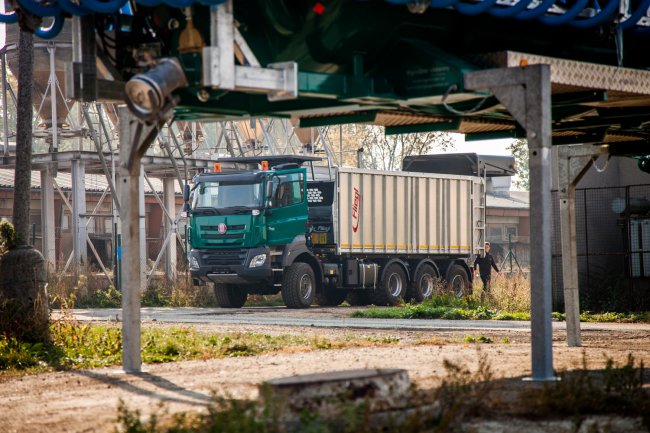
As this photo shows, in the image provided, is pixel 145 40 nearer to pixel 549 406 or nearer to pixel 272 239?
pixel 549 406

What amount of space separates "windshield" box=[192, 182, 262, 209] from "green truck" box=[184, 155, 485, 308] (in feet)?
0.08

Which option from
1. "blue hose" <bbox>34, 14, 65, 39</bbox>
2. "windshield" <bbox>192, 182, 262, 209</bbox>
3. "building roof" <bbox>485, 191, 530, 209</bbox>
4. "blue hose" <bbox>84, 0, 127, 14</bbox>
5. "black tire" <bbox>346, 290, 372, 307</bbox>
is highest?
"building roof" <bbox>485, 191, 530, 209</bbox>

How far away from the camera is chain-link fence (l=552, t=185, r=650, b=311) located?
26438 millimetres

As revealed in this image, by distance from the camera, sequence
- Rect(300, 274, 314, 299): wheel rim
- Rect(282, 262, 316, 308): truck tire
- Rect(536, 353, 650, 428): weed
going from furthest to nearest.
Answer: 1. Rect(300, 274, 314, 299): wheel rim
2. Rect(282, 262, 316, 308): truck tire
3. Rect(536, 353, 650, 428): weed

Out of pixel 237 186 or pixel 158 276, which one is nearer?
pixel 237 186

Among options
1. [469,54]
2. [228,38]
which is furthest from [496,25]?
[228,38]

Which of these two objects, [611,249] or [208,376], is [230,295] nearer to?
[611,249]

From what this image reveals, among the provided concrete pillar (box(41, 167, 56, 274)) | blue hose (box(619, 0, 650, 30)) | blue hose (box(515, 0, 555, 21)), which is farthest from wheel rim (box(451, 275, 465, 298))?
blue hose (box(515, 0, 555, 21))

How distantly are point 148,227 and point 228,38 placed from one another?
145ft

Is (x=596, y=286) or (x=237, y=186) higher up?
(x=237, y=186)

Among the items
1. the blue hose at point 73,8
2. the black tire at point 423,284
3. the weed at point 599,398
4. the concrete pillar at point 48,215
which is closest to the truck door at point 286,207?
the black tire at point 423,284

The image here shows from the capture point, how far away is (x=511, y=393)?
10289 millimetres

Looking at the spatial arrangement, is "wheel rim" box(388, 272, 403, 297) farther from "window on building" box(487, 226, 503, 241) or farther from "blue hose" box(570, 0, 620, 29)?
"window on building" box(487, 226, 503, 241)

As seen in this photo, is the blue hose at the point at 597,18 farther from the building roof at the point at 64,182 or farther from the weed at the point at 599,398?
the building roof at the point at 64,182
